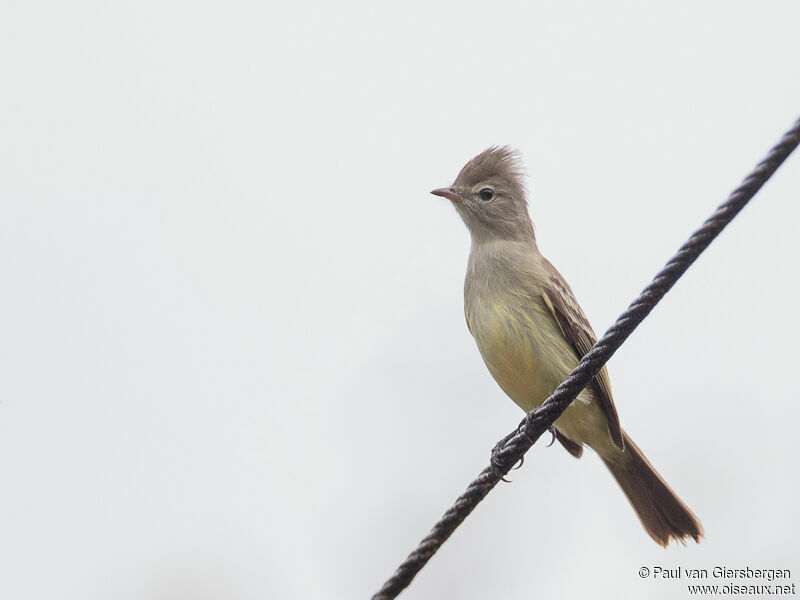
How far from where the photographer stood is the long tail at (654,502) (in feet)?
19.9

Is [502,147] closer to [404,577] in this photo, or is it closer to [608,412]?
[608,412]

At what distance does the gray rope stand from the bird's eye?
8.53 ft

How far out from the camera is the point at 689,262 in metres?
3.21

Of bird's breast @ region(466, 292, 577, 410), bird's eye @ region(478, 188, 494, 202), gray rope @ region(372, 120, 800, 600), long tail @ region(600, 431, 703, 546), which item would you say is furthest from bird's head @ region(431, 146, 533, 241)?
gray rope @ region(372, 120, 800, 600)

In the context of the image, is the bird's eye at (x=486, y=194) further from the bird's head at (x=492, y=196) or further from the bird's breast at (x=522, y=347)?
the bird's breast at (x=522, y=347)

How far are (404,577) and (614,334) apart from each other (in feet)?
3.92

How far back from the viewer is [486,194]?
7.03 meters

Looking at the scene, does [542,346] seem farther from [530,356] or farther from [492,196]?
[492,196]

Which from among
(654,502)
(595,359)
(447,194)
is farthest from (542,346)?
(447,194)

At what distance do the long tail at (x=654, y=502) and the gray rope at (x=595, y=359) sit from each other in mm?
1647

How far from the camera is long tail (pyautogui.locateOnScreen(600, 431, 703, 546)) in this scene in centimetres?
606

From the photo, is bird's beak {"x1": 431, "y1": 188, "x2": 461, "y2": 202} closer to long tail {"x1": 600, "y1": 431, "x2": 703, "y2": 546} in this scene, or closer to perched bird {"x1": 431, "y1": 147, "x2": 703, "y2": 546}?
perched bird {"x1": 431, "y1": 147, "x2": 703, "y2": 546}

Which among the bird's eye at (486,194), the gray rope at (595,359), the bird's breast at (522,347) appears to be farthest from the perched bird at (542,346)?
the gray rope at (595,359)

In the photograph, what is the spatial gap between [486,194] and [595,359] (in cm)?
343
